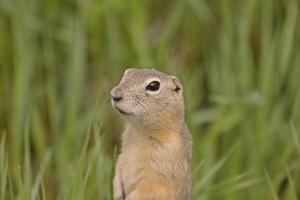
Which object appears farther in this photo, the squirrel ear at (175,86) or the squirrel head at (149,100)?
the squirrel ear at (175,86)

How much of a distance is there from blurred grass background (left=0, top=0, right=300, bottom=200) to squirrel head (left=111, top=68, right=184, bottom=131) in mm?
806

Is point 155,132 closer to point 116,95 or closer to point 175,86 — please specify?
point 175,86

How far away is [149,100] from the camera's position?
4262 millimetres

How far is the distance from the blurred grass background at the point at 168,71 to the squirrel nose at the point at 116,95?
3.48ft

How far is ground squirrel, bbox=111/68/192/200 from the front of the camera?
13.8 ft

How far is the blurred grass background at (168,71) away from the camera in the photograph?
5.48 m

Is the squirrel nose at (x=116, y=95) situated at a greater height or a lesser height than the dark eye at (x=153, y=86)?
greater

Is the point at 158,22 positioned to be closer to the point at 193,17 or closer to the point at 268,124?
the point at 193,17

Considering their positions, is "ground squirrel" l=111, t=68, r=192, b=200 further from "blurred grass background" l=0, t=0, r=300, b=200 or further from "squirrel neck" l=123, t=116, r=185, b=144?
"blurred grass background" l=0, t=0, r=300, b=200

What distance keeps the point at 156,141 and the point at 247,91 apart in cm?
157

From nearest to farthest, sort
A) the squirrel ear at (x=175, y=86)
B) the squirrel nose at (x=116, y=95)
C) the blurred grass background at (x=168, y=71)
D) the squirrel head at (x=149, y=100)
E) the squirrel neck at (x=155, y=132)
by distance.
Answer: the squirrel nose at (x=116, y=95) → the squirrel head at (x=149, y=100) → the squirrel neck at (x=155, y=132) → the squirrel ear at (x=175, y=86) → the blurred grass background at (x=168, y=71)

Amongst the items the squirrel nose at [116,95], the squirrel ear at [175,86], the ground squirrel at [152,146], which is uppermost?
the squirrel nose at [116,95]

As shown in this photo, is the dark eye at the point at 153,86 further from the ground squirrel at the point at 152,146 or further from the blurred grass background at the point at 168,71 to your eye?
the blurred grass background at the point at 168,71

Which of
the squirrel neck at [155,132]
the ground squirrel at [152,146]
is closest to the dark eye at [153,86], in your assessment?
the ground squirrel at [152,146]
